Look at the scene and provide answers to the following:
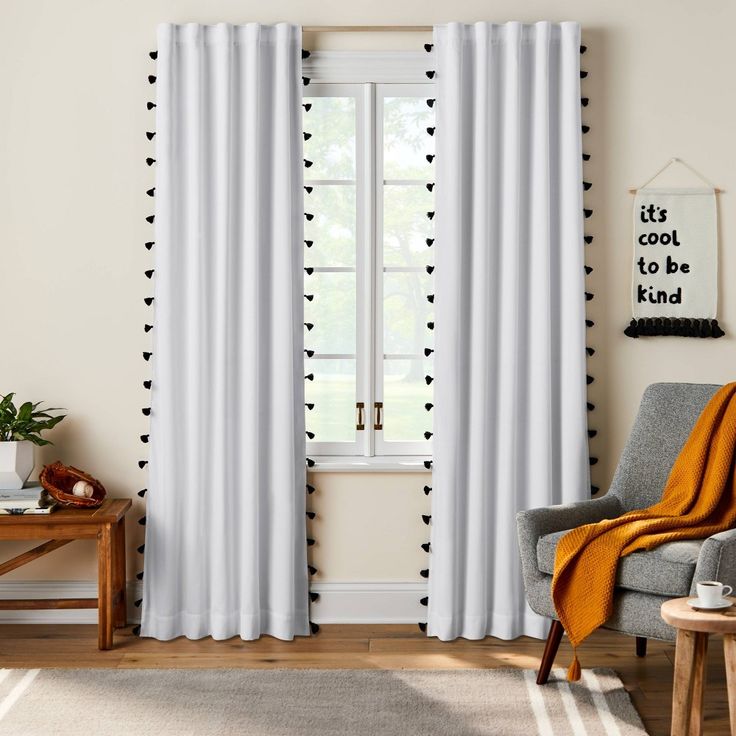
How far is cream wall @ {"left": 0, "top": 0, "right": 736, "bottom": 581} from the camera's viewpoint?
11.1 feet

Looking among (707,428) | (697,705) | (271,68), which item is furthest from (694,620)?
(271,68)

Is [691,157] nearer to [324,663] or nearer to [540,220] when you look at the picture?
[540,220]

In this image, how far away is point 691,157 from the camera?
3.40 meters

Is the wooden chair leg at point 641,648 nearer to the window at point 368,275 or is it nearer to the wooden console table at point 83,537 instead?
the window at point 368,275

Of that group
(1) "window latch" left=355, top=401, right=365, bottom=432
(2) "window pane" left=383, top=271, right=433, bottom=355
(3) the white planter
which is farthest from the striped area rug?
(2) "window pane" left=383, top=271, right=433, bottom=355

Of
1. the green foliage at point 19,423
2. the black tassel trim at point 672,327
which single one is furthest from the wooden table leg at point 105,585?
the black tassel trim at point 672,327

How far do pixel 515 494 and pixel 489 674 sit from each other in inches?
26.1

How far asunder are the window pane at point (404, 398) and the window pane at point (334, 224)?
1.51ft

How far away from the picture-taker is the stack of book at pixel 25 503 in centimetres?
310

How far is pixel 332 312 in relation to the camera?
3508mm

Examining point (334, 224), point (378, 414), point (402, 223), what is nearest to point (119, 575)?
point (378, 414)

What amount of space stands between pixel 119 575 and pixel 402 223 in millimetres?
1703

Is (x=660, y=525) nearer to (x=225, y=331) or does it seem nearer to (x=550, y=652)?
(x=550, y=652)

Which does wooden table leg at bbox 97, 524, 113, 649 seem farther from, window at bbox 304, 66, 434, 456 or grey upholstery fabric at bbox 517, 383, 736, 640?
grey upholstery fabric at bbox 517, 383, 736, 640
